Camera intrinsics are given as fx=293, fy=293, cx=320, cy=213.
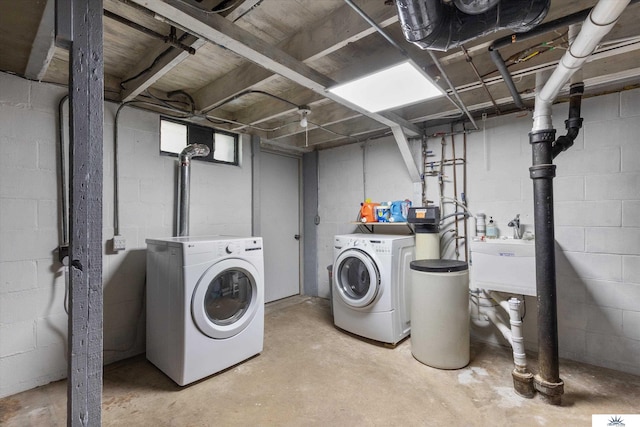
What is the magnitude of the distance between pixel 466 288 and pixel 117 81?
3.33m

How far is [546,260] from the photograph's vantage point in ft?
6.26

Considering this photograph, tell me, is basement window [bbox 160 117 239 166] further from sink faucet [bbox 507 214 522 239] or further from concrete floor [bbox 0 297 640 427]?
sink faucet [bbox 507 214 522 239]

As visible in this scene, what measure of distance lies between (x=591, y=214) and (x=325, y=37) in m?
2.44

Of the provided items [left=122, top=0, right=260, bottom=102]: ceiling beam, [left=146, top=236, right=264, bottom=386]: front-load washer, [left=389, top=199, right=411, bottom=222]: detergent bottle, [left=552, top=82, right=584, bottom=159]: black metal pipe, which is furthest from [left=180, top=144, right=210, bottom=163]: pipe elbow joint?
[left=552, top=82, right=584, bottom=159]: black metal pipe

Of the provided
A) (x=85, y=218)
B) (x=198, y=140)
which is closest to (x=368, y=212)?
(x=198, y=140)

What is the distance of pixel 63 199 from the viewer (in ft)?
7.22

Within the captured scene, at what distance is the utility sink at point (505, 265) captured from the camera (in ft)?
7.13

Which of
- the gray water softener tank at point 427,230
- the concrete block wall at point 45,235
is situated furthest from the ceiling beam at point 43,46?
the gray water softener tank at point 427,230

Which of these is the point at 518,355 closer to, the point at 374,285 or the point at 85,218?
the point at 374,285

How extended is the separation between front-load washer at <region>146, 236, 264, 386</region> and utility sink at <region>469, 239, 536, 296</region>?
1822 millimetres

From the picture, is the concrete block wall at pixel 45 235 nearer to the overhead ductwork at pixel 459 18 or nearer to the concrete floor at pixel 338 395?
the concrete floor at pixel 338 395

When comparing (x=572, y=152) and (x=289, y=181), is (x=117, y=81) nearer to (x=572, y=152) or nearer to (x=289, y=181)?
(x=289, y=181)

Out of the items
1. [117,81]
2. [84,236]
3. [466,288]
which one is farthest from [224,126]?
[466,288]

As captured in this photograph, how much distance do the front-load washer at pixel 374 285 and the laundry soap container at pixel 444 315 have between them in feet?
1.19
